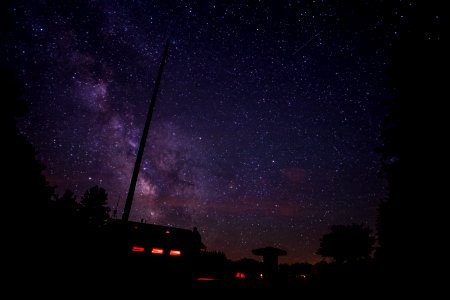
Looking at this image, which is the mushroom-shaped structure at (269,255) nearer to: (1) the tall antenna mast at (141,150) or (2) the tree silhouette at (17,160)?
(1) the tall antenna mast at (141,150)

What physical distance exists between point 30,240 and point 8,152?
1171cm

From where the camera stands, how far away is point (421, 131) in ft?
42.3

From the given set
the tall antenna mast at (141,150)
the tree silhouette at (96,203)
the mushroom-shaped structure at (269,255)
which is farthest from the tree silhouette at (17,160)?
the tree silhouette at (96,203)

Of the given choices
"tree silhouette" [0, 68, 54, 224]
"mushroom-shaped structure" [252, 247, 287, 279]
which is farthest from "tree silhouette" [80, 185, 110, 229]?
"mushroom-shaped structure" [252, 247, 287, 279]

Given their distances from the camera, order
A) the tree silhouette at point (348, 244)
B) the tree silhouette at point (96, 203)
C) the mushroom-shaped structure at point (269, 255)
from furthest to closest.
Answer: the tree silhouette at point (96, 203) → the tree silhouette at point (348, 244) → the mushroom-shaped structure at point (269, 255)

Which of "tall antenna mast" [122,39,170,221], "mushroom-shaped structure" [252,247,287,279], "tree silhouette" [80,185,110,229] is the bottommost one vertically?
"mushroom-shaped structure" [252,247,287,279]

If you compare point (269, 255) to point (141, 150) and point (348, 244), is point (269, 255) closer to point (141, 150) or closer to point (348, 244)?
point (141, 150)

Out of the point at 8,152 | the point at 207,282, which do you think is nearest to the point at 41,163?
the point at 8,152

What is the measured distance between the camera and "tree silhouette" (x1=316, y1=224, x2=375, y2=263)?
44.0 m

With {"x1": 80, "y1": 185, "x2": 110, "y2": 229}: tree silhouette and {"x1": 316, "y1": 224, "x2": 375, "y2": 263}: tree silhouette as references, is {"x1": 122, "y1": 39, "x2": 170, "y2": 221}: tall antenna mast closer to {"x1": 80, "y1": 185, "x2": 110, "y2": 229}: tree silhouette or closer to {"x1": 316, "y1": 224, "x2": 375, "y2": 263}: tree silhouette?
{"x1": 316, "y1": 224, "x2": 375, "y2": 263}: tree silhouette

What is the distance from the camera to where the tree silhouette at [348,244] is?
4403 centimetres

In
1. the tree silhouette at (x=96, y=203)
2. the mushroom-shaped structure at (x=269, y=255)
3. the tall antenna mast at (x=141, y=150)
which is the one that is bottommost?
the mushroom-shaped structure at (x=269, y=255)

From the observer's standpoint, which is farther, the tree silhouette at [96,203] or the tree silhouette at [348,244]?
the tree silhouette at [96,203]

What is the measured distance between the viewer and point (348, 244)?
4456 centimetres
